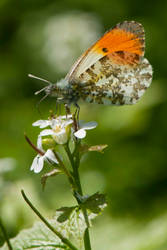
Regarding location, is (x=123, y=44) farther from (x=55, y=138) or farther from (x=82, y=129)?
(x=55, y=138)

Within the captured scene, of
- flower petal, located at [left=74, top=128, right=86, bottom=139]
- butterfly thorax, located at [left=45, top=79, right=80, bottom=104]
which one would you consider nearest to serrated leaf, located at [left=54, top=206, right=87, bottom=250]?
flower petal, located at [left=74, top=128, right=86, bottom=139]

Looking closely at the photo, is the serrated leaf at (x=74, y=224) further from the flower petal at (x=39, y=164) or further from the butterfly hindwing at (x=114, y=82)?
the butterfly hindwing at (x=114, y=82)

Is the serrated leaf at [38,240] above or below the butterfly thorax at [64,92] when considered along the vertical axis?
below

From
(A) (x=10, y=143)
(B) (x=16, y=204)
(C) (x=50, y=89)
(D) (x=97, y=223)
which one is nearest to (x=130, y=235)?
(D) (x=97, y=223)

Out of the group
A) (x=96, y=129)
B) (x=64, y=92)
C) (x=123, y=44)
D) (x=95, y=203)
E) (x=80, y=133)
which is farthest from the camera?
(x=96, y=129)

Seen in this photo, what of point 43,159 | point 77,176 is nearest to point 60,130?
point 43,159

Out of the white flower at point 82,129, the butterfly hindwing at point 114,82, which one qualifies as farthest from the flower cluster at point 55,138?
the butterfly hindwing at point 114,82
